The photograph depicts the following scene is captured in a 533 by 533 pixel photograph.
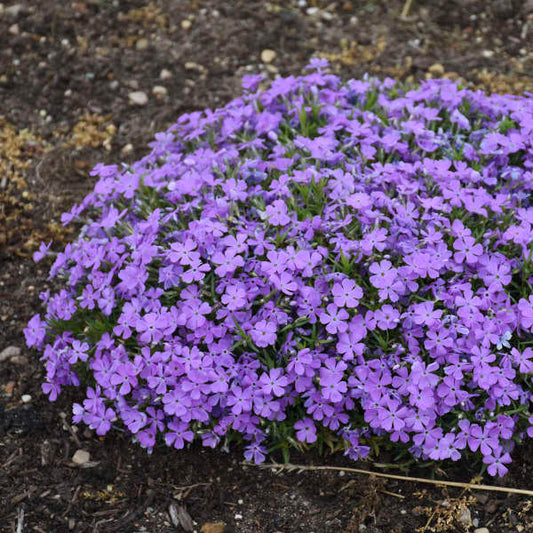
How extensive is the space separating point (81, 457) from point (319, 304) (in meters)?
1.27

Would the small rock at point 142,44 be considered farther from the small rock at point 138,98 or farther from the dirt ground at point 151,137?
the small rock at point 138,98

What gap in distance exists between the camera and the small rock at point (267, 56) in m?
5.19

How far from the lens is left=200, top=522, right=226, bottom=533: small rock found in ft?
9.34

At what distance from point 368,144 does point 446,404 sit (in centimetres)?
126

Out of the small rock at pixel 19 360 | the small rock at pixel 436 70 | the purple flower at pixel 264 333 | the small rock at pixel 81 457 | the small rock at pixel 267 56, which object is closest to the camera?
the purple flower at pixel 264 333

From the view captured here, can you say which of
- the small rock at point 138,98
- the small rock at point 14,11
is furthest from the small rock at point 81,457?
the small rock at point 14,11

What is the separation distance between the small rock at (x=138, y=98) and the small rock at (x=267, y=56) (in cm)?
91

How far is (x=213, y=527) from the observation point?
9.37ft

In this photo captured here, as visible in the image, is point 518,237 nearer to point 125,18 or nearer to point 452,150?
point 452,150

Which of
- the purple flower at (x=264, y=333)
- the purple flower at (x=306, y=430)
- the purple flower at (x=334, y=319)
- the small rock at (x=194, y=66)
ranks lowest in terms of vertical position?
the purple flower at (x=306, y=430)

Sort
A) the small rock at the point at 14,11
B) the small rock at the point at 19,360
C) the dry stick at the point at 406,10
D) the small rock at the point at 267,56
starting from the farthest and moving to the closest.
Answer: the dry stick at the point at 406,10 < the small rock at the point at 14,11 < the small rock at the point at 267,56 < the small rock at the point at 19,360

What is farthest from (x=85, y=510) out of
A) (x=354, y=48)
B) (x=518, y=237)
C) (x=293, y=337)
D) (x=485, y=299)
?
(x=354, y=48)

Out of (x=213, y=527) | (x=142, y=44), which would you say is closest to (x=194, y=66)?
(x=142, y=44)

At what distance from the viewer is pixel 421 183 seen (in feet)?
10.4
